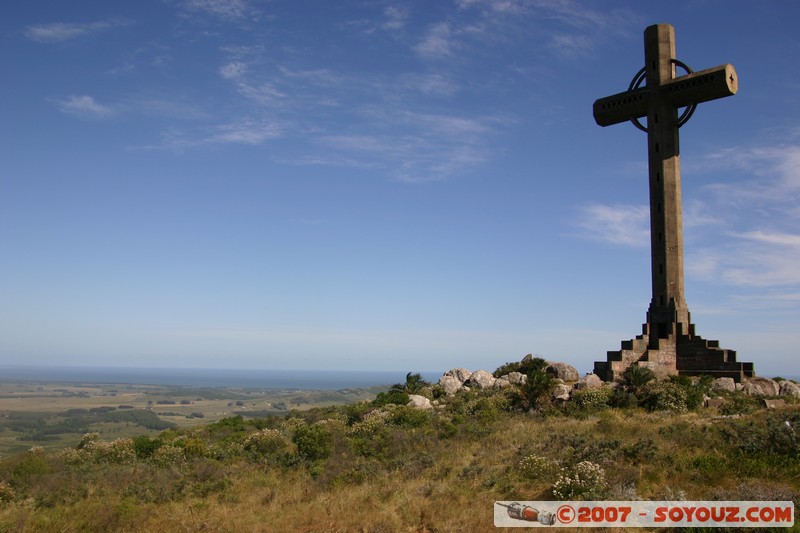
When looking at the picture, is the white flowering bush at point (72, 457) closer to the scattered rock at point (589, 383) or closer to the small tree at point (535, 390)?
the small tree at point (535, 390)

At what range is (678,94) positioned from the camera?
1230 inches

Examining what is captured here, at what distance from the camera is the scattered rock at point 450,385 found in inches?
1303

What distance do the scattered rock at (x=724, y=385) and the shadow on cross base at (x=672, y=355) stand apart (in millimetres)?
895

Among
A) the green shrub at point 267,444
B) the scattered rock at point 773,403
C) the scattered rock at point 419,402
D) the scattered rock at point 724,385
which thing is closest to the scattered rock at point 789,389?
the scattered rock at point 724,385

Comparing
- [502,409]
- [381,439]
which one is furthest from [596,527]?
[502,409]

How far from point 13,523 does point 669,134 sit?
3367 cm

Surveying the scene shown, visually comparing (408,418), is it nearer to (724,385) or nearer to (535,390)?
(535,390)

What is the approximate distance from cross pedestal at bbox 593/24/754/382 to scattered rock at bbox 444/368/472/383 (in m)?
8.77

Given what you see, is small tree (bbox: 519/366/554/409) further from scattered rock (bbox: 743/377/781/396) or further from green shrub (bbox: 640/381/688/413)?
scattered rock (bbox: 743/377/781/396)

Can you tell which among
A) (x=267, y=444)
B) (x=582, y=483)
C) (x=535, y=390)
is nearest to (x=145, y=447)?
(x=267, y=444)

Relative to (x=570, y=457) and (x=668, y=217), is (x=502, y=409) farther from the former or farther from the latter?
(x=668, y=217)

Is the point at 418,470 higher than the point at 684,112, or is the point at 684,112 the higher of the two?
the point at 684,112

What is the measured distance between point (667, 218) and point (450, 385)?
52.0 feet

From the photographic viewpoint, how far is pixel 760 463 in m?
12.9
